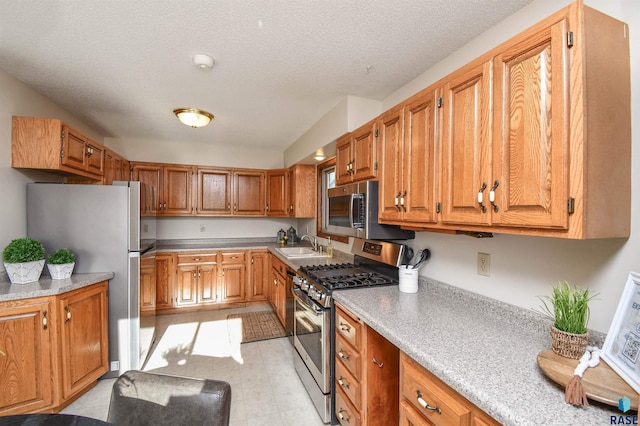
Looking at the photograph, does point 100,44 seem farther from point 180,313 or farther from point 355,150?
point 180,313

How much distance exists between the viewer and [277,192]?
15.1 ft

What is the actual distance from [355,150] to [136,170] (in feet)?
10.9

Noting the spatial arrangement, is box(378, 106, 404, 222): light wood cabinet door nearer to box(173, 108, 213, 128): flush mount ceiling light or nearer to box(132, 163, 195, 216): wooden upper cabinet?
box(173, 108, 213, 128): flush mount ceiling light

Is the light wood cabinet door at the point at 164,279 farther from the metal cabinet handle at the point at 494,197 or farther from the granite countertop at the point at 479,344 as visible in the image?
the metal cabinet handle at the point at 494,197

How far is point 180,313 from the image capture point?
13.4 ft

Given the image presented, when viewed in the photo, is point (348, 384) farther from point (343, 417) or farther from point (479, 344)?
point (479, 344)

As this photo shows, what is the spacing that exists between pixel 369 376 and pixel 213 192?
363 centimetres

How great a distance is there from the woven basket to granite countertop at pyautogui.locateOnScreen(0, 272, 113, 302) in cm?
279

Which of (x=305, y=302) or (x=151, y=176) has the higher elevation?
(x=151, y=176)

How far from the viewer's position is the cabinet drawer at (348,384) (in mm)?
1666

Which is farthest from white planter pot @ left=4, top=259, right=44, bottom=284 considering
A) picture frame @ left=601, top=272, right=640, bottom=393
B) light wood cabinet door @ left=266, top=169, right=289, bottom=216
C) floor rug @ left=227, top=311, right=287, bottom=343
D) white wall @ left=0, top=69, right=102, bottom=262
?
picture frame @ left=601, top=272, right=640, bottom=393

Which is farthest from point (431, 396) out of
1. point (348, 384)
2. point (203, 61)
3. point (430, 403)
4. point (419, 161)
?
point (203, 61)

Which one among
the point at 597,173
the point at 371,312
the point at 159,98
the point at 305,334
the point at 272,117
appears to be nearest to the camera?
the point at 597,173

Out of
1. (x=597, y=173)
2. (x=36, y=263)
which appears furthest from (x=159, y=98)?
(x=597, y=173)
